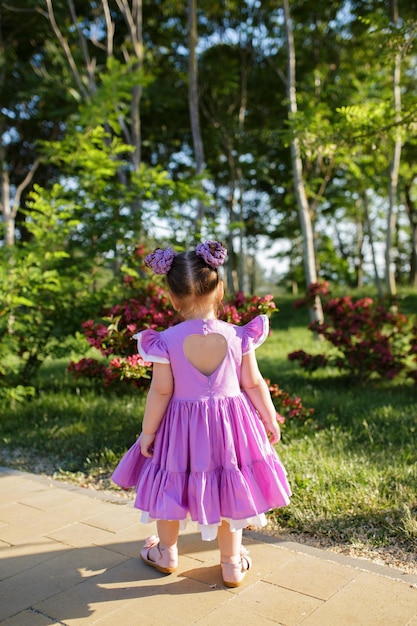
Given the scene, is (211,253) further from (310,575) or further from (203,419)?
(310,575)

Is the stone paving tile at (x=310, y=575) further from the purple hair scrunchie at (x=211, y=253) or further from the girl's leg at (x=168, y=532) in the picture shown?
the purple hair scrunchie at (x=211, y=253)

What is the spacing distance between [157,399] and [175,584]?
0.81 m

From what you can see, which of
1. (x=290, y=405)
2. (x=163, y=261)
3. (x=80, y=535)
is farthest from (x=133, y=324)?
(x=163, y=261)

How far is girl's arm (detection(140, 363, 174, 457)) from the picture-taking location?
2543 millimetres

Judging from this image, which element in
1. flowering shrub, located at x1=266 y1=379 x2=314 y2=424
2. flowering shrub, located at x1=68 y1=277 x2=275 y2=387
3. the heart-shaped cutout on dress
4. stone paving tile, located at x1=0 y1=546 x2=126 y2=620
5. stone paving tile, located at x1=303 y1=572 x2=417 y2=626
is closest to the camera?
stone paving tile, located at x1=303 y1=572 x2=417 y2=626

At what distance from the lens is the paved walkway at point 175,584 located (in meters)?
2.26

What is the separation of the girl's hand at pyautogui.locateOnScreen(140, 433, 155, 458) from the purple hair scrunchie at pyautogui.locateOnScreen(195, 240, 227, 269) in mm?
802

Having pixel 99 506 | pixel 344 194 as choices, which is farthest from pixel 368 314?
pixel 344 194

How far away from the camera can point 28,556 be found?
9.43 ft

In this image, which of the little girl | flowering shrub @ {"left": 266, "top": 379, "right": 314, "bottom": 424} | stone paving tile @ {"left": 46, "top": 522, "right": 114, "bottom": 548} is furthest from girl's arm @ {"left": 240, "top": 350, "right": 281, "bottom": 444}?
flowering shrub @ {"left": 266, "top": 379, "right": 314, "bottom": 424}

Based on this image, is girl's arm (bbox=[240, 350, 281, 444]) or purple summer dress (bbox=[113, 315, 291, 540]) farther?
girl's arm (bbox=[240, 350, 281, 444])

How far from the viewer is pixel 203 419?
253 centimetres

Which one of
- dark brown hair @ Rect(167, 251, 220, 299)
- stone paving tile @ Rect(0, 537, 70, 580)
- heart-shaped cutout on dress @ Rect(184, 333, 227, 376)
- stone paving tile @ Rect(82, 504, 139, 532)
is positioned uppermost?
dark brown hair @ Rect(167, 251, 220, 299)

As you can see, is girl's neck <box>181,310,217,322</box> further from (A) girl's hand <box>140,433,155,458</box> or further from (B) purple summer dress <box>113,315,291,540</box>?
(A) girl's hand <box>140,433,155,458</box>
